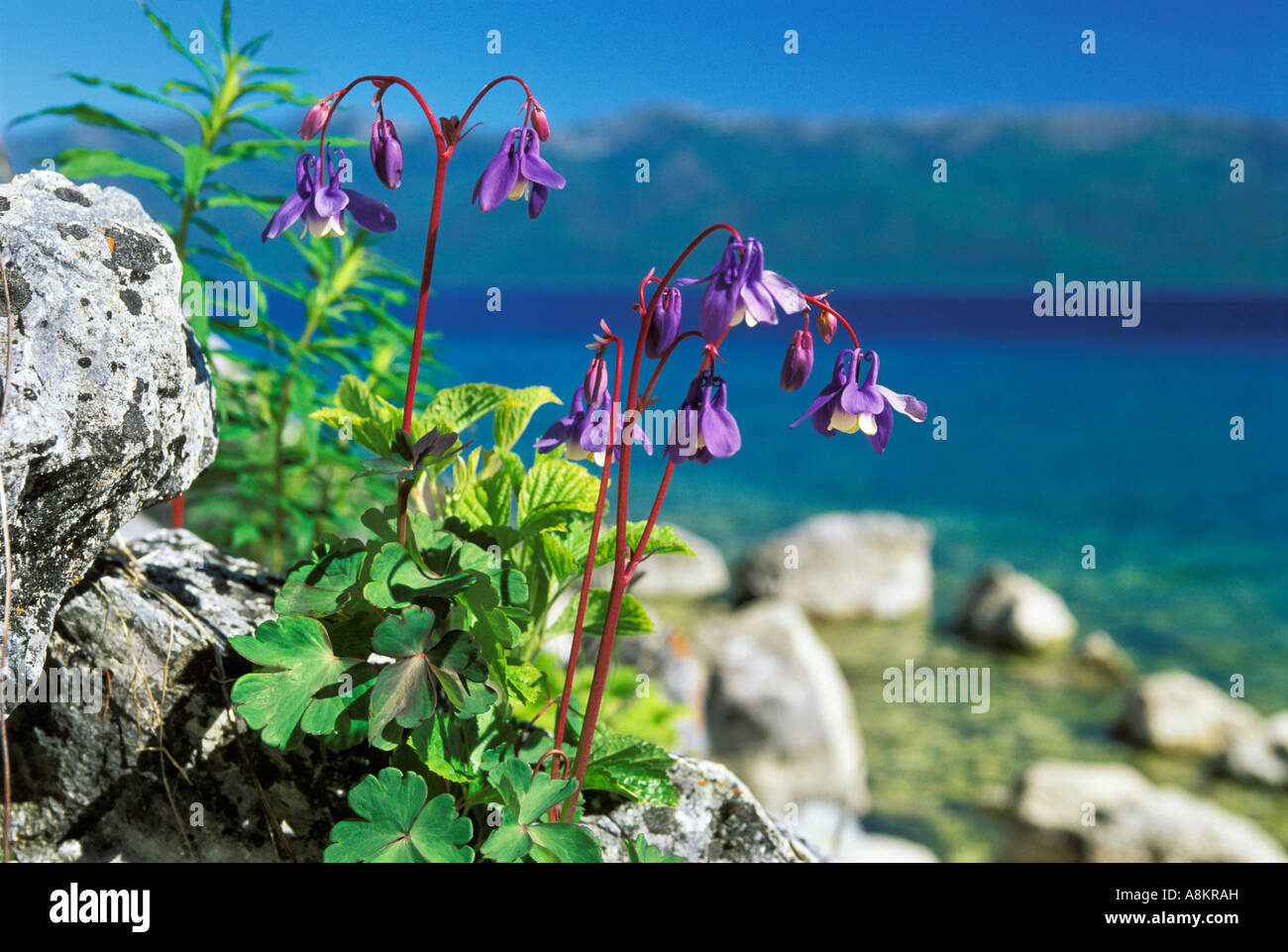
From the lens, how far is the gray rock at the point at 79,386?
61.5 inches

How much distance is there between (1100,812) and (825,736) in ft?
7.06

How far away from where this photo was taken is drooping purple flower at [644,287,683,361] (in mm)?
1403

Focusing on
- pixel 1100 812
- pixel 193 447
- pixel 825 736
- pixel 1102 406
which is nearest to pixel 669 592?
pixel 825 736

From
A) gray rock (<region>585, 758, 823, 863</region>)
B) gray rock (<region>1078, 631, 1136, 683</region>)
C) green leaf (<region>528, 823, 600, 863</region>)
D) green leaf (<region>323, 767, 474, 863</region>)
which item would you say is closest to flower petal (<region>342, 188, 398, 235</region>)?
green leaf (<region>323, 767, 474, 863</region>)

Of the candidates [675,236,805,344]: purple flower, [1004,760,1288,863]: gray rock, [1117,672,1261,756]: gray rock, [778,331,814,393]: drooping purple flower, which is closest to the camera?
[675,236,805,344]: purple flower

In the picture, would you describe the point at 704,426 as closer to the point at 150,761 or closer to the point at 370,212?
the point at 370,212

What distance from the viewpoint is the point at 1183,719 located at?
943 cm

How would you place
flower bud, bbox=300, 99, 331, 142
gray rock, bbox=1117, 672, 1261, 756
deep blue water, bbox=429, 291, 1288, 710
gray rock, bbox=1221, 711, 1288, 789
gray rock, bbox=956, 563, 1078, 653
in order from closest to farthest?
1. flower bud, bbox=300, 99, 331, 142
2. gray rock, bbox=1221, 711, 1288, 789
3. gray rock, bbox=1117, 672, 1261, 756
4. gray rock, bbox=956, 563, 1078, 653
5. deep blue water, bbox=429, 291, 1288, 710

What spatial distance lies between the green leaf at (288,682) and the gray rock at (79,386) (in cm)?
47

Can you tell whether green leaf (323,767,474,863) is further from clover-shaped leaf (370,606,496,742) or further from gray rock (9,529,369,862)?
gray rock (9,529,369,862)

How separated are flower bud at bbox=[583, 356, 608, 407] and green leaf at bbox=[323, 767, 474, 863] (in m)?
0.67

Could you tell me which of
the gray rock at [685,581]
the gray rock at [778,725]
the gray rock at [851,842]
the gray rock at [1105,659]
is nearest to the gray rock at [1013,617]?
the gray rock at [1105,659]

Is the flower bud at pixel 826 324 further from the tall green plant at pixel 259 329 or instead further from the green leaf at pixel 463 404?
the tall green plant at pixel 259 329
